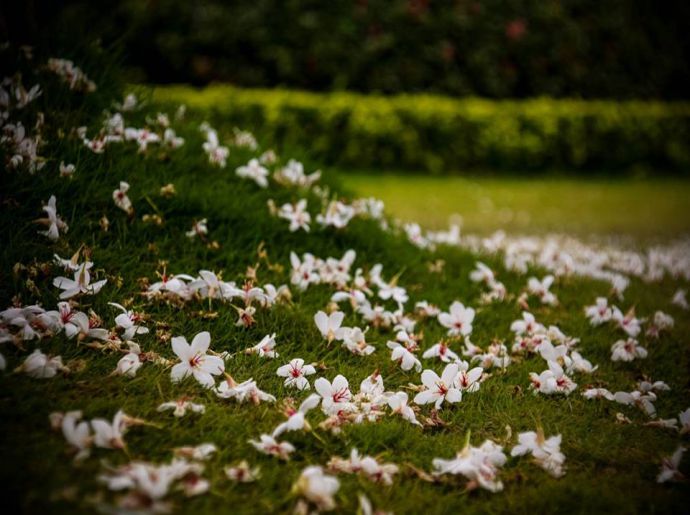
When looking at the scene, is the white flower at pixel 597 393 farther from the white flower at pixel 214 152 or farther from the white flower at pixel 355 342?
the white flower at pixel 214 152

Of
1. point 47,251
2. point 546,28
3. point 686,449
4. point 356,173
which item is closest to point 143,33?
point 356,173

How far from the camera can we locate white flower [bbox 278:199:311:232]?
129 inches

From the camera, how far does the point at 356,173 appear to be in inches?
402

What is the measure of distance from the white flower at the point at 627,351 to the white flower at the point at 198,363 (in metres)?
1.91

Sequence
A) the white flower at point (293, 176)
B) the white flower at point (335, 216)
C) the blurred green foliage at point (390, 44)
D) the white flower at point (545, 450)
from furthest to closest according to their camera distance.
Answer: the blurred green foliage at point (390, 44) → the white flower at point (293, 176) → the white flower at point (335, 216) → the white flower at point (545, 450)

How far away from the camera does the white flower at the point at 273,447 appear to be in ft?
5.51

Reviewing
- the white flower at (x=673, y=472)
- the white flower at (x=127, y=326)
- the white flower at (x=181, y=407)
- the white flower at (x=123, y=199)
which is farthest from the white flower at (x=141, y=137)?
the white flower at (x=673, y=472)

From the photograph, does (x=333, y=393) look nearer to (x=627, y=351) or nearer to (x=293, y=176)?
(x=627, y=351)

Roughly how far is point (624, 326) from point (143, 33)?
11.3 meters

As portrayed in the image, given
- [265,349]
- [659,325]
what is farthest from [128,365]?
[659,325]

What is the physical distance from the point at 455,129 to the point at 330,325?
29.3 feet

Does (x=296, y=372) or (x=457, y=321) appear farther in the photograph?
(x=457, y=321)

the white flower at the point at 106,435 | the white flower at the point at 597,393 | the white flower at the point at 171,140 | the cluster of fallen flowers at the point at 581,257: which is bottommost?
the cluster of fallen flowers at the point at 581,257

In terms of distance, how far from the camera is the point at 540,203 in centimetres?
845
